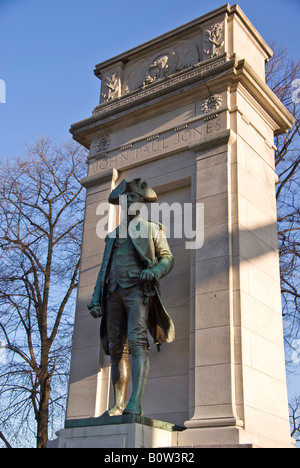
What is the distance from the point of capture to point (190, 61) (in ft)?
37.9

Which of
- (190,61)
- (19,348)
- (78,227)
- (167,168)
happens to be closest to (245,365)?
(167,168)

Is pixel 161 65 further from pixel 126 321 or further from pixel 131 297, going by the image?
pixel 126 321

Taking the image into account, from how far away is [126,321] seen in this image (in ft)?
28.5

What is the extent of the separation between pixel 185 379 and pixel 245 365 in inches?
44.8

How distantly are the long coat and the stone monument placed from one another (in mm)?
631

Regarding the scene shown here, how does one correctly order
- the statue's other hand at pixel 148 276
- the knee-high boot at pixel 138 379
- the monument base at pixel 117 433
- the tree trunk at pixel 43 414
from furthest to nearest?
the tree trunk at pixel 43 414, the statue's other hand at pixel 148 276, the knee-high boot at pixel 138 379, the monument base at pixel 117 433

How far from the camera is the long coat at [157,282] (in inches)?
338

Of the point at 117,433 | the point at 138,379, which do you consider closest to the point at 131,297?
the point at 138,379

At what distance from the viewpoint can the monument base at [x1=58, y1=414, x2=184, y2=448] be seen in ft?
24.2

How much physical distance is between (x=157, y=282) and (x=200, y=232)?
1582 mm

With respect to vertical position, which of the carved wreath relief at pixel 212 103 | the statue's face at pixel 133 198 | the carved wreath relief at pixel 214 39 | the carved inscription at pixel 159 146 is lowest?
the statue's face at pixel 133 198

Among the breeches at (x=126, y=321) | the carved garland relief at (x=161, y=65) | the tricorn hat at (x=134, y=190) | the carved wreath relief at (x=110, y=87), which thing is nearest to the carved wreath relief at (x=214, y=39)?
the carved garland relief at (x=161, y=65)

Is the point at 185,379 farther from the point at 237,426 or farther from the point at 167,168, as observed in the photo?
the point at 167,168

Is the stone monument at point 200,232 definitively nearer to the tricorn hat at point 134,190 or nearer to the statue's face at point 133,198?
the tricorn hat at point 134,190
